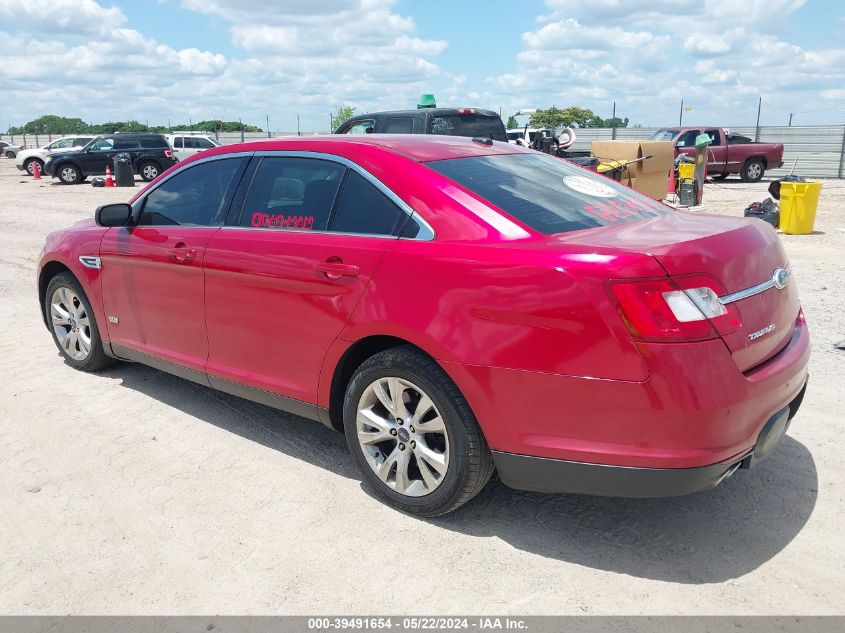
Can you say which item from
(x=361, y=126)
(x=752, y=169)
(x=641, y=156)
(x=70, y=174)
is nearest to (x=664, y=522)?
(x=361, y=126)

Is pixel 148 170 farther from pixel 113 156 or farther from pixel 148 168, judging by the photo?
pixel 113 156

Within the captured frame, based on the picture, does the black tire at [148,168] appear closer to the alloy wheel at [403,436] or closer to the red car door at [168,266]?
the red car door at [168,266]

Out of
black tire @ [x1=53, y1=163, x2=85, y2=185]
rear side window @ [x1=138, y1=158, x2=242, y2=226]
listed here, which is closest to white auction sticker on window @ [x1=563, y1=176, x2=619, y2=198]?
rear side window @ [x1=138, y1=158, x2=242, y2=226]

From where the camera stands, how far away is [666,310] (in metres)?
2.64

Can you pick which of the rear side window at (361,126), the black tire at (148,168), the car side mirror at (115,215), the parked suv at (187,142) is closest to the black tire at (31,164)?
the parked suv at (187,142)

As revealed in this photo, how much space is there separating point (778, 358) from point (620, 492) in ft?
2.91

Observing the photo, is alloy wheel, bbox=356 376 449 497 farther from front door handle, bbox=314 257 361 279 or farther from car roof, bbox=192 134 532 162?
car roof, bbox=192 134 532 162

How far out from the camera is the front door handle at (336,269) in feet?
11.1

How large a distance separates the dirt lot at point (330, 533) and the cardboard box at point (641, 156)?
10548 millimetres

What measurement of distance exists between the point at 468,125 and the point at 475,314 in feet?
27.9

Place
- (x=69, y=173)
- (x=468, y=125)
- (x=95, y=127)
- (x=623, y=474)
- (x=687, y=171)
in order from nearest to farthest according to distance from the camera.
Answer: (x=623, y=474) → (x=468, y=125) → (x=687, y=171) → (x=69, y=173) → (x=95, y=127)

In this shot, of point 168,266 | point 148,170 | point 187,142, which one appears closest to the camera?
point 168,266
